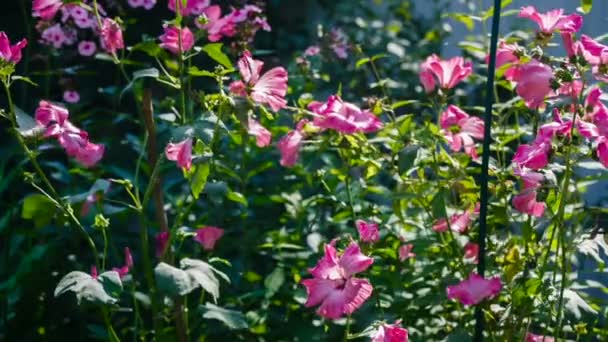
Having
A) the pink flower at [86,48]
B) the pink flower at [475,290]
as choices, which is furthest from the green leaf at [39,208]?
the pink flower at [86,48]

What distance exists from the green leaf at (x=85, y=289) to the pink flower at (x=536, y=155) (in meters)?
0.72

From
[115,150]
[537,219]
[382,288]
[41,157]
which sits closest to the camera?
[537,219]

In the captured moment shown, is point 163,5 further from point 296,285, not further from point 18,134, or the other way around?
point 18,134

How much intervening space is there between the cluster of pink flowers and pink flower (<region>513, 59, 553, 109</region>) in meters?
0.77

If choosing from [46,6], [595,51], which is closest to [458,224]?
[595,51]

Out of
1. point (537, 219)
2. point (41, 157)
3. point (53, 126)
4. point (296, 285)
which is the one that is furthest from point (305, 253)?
point (41, 157)

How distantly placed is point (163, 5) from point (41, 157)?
0.89 meters

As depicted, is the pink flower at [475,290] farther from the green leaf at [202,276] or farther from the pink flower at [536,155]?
the green leaf at [202,276]

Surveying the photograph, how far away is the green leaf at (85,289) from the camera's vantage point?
1688 mm

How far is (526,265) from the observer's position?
6.15 ft

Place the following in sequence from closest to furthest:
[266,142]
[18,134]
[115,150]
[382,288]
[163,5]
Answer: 1. [18,134]
2. [266,142]
3. [382,288]
4. [115,150]
5. [163,5]

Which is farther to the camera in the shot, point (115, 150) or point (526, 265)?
point (115, 150)

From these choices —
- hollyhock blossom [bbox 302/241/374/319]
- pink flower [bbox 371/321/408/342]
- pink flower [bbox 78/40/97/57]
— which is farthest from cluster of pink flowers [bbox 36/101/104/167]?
pink flower [bbox 78/40/97/57]

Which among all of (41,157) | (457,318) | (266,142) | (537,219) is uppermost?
(266,142)
